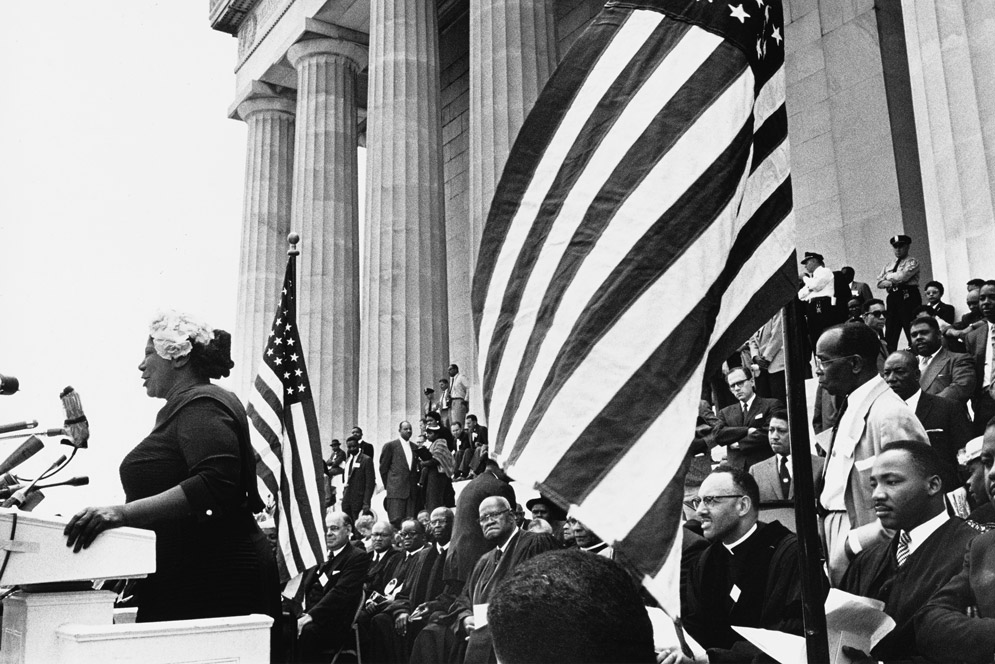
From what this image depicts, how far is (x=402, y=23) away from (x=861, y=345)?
2008 centimetres

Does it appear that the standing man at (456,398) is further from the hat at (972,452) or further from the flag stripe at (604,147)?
the flag stripe at (604,147)

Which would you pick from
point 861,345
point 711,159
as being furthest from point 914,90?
point 711,159

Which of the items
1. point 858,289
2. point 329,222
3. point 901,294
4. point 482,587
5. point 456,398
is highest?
point 329,222

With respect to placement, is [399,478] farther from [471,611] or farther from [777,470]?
[777,470]

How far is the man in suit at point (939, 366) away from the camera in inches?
348

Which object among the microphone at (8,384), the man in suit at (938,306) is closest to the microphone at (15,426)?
the microphone at (8,384)

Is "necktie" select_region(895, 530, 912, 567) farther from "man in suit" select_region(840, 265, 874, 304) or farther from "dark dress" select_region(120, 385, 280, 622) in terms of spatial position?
"man in suit" select_region(840, 265, 874, 304)

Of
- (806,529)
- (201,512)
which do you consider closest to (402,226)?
(201,512)

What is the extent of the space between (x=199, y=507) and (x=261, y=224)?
3053 centimetres

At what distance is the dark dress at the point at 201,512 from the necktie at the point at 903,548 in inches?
129

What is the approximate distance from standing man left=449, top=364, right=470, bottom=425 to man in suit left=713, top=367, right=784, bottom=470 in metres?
10.1

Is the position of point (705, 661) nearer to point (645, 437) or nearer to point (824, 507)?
point (645, 437)

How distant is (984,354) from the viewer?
9.52 meters

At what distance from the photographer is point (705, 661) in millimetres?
3293
